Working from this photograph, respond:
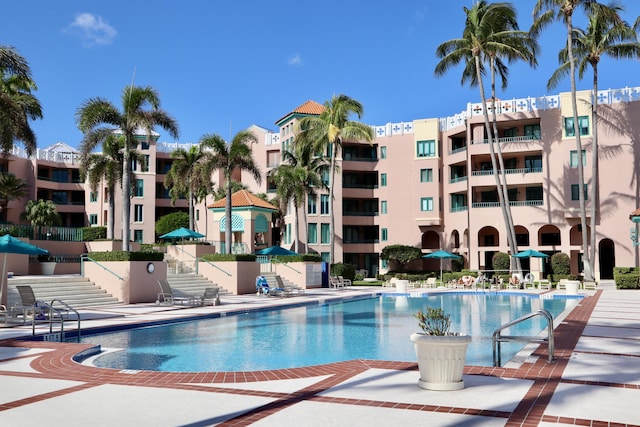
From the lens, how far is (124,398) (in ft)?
24.4

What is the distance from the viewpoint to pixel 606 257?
47750 mm

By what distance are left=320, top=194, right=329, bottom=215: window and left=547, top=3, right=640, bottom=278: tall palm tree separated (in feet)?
71.8

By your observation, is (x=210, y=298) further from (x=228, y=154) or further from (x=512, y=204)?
(x=512, y=204)

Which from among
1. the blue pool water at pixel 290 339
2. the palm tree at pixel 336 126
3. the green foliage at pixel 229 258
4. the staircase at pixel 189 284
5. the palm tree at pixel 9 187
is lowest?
the blue pool water at pixel 290 339

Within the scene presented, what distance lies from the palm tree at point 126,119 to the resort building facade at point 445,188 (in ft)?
56.3

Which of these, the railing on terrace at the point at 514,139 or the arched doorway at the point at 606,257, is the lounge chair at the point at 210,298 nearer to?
the railing on terrace at the point at 514,139

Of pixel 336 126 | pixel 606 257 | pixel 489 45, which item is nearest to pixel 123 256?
pixel 336 126

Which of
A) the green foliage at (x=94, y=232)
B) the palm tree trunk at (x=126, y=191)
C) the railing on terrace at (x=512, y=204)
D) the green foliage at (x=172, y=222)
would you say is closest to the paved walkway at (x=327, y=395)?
the palm tree trunk at (x=126, y=191)

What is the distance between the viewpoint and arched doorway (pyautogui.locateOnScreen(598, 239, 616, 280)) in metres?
47.2

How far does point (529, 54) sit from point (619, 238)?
14932 mm

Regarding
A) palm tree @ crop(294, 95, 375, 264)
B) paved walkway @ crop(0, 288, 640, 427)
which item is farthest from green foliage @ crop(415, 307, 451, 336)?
palm tree @ crop(294, 95, 375, 264)

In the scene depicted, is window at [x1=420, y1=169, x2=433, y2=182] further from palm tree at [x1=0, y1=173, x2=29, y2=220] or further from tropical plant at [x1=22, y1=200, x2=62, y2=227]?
palm tree at [x1=0, y1=173, x2=29, y2=220]

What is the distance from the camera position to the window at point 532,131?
1921 inches

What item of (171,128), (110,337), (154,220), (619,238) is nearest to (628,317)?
(110,337)
